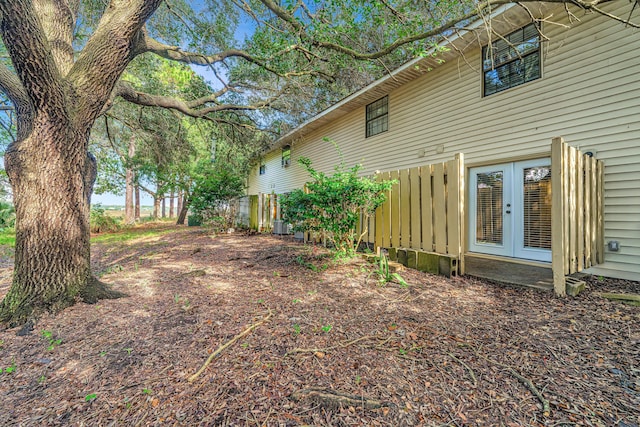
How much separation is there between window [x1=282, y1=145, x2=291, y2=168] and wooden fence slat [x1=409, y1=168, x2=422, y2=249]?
907 cm

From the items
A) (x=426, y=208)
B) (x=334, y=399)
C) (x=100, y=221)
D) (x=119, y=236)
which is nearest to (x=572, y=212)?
(x=426, y=208)

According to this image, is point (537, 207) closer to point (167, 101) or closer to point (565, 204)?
point (565, 204)

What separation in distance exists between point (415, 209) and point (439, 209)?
0.45 meters

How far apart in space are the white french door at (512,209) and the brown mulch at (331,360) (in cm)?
140

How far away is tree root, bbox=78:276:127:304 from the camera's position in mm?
3113

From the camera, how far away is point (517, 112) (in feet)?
17.1

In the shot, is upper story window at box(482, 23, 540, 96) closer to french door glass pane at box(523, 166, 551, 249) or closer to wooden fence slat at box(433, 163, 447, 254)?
french door glass pane at box(523, 166, 551, 249)

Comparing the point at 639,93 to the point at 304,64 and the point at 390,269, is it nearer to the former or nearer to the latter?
the point at 390,269

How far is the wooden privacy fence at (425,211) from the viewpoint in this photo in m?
4.21

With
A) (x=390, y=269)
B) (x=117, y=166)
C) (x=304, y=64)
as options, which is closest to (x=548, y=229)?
(x=390, y=269)

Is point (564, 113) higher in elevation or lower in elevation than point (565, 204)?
higher

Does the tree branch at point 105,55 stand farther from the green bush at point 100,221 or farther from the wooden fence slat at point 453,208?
the green bush at point 100,221

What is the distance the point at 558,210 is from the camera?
3.25 metres

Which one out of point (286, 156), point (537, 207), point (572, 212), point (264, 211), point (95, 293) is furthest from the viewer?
point (286, 156)
